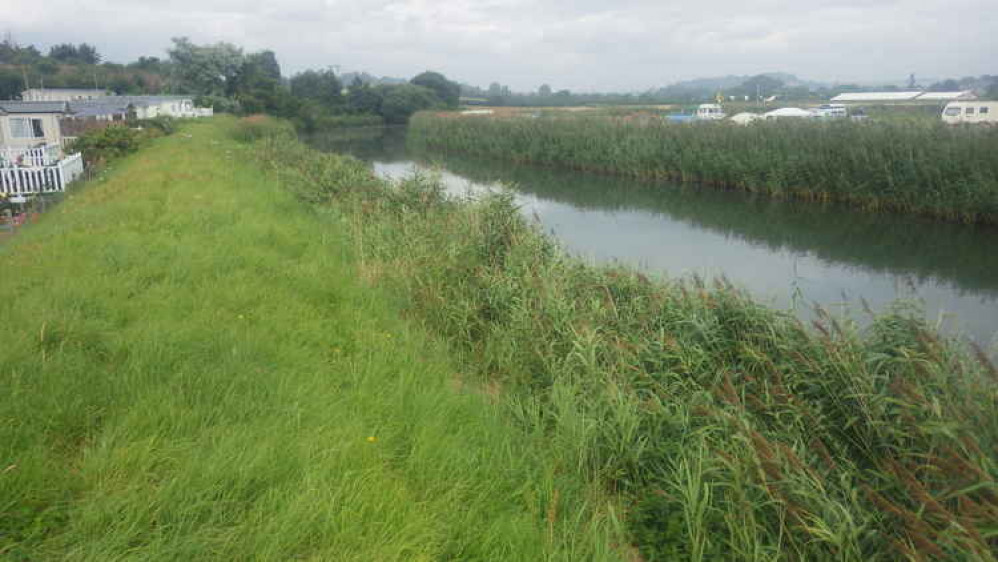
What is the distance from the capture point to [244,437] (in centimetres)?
281

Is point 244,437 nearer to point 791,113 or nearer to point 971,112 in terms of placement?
point 971,112

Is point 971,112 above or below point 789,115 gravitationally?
below

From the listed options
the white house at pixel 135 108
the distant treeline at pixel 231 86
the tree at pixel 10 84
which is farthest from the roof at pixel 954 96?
the tree at pixel 10 84

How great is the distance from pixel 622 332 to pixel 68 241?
5.54m

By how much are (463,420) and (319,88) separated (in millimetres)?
71734

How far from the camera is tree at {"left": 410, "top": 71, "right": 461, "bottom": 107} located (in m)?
72.1

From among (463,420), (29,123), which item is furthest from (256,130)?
(463,420)

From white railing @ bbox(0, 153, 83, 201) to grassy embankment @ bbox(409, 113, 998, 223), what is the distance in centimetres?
1605

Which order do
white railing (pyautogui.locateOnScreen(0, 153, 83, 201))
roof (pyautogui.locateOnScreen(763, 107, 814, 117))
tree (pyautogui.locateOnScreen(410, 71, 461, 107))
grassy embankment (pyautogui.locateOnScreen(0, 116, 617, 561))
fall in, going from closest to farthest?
grassy embankment (pyautogui.locateOnScreen(0, 116, 617, 561)) < white railing (pyautogui.locateOnScreen(0, 153, 83, 201)) < roof (pyautogui.locateOnScreen(763, 107, 814, 117)) < tree (pyautogui.locateOnScreen(410, 71, 461, 107))

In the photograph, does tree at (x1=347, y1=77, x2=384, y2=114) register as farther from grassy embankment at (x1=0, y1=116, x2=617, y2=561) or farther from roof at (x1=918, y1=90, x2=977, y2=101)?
grassy embankment at (x1=0, y1=116, x2=617, y2=561)

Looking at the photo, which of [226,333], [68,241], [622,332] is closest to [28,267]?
[68,241]

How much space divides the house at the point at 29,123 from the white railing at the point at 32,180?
10397 mm

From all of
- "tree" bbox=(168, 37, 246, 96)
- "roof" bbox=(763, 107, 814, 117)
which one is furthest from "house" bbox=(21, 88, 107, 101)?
"roof" bbox=(763, 107, 814, 117)

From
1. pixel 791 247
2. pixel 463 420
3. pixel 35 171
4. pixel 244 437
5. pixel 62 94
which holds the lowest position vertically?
pixel 791 247
